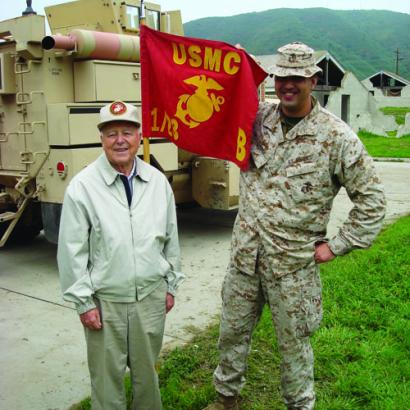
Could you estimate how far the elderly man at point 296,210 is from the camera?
9.44 feet

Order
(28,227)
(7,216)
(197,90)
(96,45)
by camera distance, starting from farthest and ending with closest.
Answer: (28,227)
(7,216)
(96,45)
(197,90)

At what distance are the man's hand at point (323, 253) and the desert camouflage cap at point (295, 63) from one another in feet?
2.75

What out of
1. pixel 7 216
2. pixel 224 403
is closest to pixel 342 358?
pixel 224 403

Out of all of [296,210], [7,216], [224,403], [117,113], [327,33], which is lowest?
[224,403]

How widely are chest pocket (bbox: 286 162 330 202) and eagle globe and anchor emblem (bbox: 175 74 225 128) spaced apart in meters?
0.69

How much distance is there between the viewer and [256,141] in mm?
3100

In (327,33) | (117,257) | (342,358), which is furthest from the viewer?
(327,33)

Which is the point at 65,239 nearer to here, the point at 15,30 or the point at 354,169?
the point at 354,169

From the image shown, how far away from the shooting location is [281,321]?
3.01 m

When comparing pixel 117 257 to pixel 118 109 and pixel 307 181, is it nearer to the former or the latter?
→ pixel 118 109

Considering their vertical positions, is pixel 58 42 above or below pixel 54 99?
above

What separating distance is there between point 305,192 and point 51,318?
283 centimetres

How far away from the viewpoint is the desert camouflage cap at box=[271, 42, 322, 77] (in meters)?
2.84

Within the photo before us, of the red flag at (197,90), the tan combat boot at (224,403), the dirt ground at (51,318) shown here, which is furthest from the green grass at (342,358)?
the red flag at (197,90)
